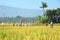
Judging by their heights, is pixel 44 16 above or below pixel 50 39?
below

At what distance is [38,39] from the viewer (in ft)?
15.0

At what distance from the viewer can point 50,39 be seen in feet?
15.4

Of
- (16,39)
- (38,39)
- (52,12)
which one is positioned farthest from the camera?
(52,12)

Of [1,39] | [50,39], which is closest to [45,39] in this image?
[50,39]

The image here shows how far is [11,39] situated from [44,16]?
77.6m

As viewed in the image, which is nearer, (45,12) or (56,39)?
(56,39)

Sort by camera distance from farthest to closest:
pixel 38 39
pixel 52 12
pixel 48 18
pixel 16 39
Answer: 1. pixel 52 12
2. pixel 48 18
3. pixel 16 39
4. pixel 38 39

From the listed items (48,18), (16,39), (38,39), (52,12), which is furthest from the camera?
(52,12)

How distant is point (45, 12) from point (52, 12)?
9.50ft

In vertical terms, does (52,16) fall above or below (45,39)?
below

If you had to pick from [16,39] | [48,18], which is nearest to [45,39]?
[16,39]

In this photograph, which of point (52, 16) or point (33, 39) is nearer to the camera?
point (33, 39)

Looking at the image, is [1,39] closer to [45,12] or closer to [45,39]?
[45,39]

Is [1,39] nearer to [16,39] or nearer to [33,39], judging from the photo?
[16,39]
